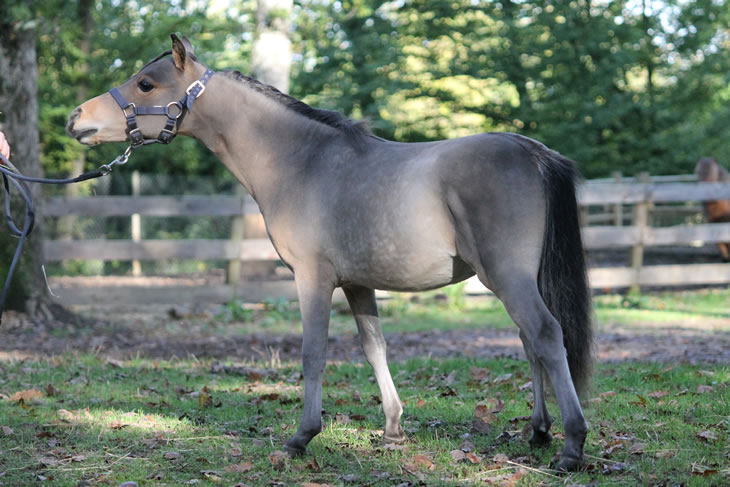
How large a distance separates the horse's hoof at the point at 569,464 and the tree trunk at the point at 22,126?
7.30 m

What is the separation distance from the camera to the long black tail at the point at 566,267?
3.88 m

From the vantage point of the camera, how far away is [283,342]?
27.9 feet

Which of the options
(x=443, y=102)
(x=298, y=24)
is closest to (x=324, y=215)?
(x=298, y=24)

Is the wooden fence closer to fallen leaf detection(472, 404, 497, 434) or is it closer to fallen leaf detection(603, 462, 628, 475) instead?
fallen leaf detection(472, 404, 497, 434)

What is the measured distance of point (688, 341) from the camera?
827cm

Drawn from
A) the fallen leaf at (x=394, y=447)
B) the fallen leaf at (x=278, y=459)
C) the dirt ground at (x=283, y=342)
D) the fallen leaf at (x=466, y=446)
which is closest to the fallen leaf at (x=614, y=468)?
the fallen leaf at (x=466, y=446)

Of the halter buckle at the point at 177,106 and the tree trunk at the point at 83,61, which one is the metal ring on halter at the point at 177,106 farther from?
→ the tree trunk at the point at 83,61

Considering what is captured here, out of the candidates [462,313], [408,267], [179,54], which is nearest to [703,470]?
[408,267]

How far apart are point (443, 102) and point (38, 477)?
1958 centimetres

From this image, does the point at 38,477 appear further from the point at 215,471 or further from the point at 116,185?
the point at 116,185

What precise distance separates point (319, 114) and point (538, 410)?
7.10 ft

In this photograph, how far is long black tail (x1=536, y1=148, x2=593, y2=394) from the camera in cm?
388

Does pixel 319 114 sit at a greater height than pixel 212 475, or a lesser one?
greater

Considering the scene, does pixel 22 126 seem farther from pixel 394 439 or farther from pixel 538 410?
pixel 538 410
